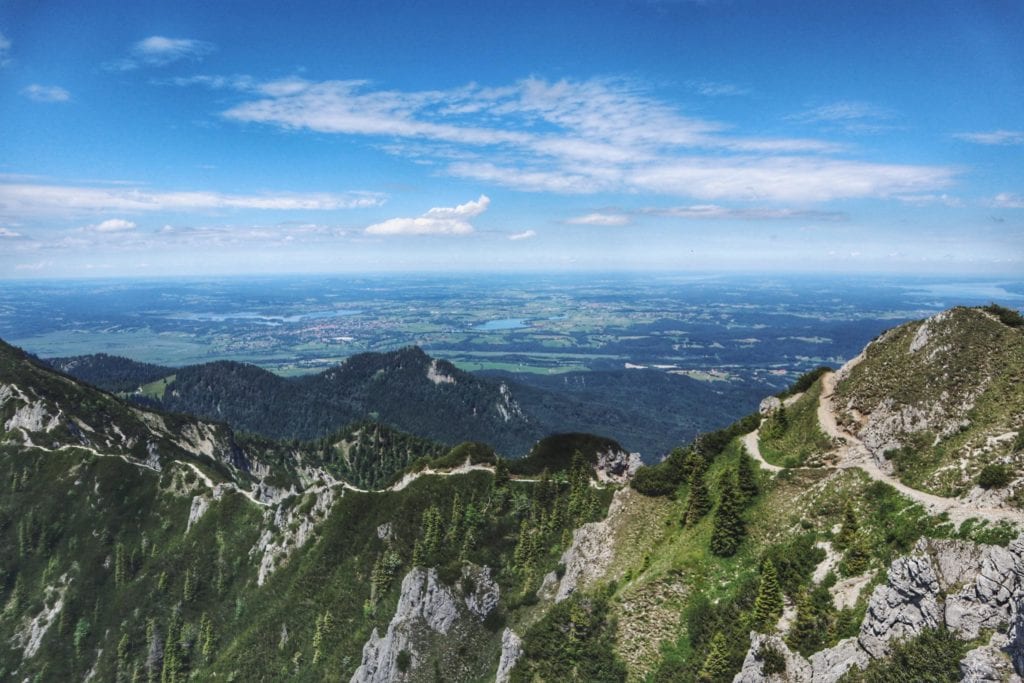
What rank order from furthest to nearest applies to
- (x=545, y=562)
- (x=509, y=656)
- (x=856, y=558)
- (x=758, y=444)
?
(x=545, y=562) < (x=758, y=444) < (x=509, y=656) < (x=856, y=558)

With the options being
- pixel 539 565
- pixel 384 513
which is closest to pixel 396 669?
pixel 539 565

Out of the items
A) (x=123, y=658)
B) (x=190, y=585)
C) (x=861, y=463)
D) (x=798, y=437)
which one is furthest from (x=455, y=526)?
(x=123, y=658)

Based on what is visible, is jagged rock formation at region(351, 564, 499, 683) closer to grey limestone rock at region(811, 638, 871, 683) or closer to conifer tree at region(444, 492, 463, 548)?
conifer tree at region(444, 492, 463, 548)

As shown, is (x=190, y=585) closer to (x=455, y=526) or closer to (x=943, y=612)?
(x=455, y=526)

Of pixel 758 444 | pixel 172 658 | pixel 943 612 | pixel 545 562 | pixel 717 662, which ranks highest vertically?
pixel 758 444

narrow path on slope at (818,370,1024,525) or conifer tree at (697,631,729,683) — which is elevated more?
narrow path on slope at (818,370,1024,525)

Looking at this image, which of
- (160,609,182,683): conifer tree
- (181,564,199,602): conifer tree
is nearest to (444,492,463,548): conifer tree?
(160,609,182,683): conifer tree
